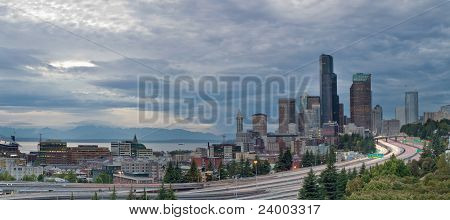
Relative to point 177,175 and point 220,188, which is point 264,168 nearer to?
point 220,188

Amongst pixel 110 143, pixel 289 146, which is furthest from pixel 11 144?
pixel 289 146

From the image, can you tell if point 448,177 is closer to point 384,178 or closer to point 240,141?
point 384,178

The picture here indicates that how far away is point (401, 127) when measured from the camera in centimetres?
831

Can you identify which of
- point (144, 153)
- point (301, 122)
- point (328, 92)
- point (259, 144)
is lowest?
point (144, 153)

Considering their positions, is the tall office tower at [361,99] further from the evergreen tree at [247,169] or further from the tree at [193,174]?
the tree at [193,174]

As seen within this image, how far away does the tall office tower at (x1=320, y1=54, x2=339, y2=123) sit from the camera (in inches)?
319

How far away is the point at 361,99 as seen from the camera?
820 centimetres

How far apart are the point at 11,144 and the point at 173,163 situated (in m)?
2.32

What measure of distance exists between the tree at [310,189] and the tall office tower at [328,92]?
83 centimetres

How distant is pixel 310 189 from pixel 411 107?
194 centimetres

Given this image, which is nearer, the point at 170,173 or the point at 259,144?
the point at 259,144

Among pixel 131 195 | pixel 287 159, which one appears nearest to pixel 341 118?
pixel 287 159

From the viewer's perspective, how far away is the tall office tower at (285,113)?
315 inches

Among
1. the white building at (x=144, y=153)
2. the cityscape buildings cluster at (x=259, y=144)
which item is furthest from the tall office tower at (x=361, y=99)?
the white building at (x=144, y=153)
